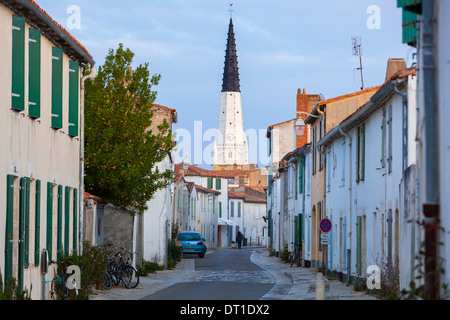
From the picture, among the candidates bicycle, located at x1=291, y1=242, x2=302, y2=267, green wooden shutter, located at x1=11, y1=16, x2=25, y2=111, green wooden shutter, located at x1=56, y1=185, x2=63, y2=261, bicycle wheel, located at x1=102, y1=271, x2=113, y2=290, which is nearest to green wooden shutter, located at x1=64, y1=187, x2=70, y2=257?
green wooden shutter, located at x1=56, y1=185, x2=63, y2=261

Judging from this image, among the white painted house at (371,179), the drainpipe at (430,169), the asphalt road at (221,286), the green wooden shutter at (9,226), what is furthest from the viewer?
the asphalt road at (221,286)

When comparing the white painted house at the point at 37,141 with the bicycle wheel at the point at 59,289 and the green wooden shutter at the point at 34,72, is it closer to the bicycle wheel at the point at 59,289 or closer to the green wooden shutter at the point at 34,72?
the green wooden shutter at the point at 34,72

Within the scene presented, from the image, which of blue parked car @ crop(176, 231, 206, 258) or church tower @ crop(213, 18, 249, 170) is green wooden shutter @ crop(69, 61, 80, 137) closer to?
blue parked car @ crop(176, 231, 206, 258)

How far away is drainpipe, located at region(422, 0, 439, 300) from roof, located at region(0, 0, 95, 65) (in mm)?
7956

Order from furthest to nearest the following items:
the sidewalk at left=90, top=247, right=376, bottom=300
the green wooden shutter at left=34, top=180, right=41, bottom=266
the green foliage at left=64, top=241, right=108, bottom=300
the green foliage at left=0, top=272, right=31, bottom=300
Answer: the sidewalk at left=90, top=247, right=376, bottom=300 → the green foliage at left=64, top=241, right=108, bottom=300 → the green wooden shutter at left=34, top=180, right=41, bottom=266 → the green foliage at left=0, top=272, right=31, bottom=300

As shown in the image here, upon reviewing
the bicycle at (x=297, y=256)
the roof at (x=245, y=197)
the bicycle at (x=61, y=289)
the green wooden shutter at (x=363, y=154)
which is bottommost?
the bicycle at (x=297, y=256)

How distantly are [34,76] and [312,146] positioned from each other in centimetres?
2056

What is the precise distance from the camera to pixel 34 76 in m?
16.7

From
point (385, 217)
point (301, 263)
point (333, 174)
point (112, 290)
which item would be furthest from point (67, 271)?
point (301, 263)

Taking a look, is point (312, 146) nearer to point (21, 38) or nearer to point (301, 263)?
point (301, 263)

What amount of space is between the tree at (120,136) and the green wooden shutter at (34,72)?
688 centimetres

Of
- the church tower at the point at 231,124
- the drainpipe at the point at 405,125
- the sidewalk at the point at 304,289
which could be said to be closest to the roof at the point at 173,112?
the sidewalk at the point at 304,289

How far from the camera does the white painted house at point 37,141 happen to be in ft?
49.6

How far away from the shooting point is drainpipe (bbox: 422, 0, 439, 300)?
1011cm
